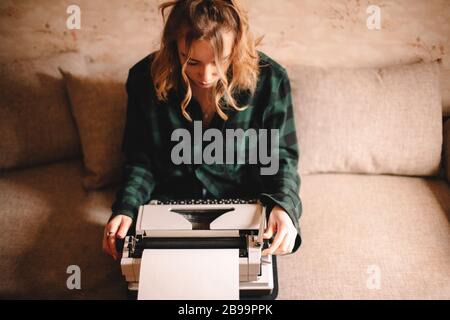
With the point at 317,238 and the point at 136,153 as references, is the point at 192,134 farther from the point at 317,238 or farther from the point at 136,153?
the point at 317,238

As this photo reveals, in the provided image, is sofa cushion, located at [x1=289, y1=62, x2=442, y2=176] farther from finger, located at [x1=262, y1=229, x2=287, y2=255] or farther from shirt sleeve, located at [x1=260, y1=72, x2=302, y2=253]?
finger, located at [x1=262, y1=229, x2=287, y2=255]

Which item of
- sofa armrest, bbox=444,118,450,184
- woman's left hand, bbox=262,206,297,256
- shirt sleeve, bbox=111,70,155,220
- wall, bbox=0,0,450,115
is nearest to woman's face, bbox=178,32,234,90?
shirt sleeve, bbox=111,70,155,220

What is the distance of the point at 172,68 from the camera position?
1.23 metres

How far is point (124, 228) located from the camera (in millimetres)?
1179

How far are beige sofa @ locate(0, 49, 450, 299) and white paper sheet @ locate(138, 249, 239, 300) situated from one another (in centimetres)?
30

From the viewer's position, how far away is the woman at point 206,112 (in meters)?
1.09

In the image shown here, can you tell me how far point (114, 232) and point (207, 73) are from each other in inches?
19.7

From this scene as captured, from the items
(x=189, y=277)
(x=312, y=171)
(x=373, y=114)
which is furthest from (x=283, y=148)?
(x=189, y=277)

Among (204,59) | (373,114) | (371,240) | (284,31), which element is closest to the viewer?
(204,59)

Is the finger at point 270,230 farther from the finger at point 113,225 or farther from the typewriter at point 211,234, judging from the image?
the finger at point 113,225

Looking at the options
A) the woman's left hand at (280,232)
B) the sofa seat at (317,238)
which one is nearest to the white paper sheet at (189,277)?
the woman's left hand at (280,232)

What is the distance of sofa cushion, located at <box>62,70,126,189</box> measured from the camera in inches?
58.9
